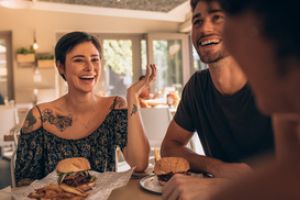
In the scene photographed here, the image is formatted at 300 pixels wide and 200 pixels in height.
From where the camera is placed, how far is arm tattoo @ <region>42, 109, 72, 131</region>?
1.69 metres

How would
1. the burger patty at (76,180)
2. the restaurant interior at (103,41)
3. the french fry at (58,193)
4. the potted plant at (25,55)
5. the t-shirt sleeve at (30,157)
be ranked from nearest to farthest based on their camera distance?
the french fry at (58,193) < the burger patty at (76,180) < the t-shirt sleeve at (30,157) < the potted plant at (25,55) < the restaurant interior at (103,41)

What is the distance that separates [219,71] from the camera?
4.71 feet

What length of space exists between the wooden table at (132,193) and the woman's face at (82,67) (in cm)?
68

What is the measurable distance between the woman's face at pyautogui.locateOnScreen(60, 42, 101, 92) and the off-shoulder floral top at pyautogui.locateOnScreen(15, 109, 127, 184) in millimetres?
204

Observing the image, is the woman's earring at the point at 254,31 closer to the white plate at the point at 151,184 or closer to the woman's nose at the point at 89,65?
the white plate at the point at 151,184

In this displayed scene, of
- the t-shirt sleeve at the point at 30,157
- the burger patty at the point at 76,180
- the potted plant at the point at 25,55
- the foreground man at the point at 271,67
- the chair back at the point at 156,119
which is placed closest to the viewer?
the foreground man at the point at 271,67

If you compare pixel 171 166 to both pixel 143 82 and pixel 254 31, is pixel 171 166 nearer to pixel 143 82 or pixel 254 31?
pixel 143 82

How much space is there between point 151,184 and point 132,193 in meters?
0.09

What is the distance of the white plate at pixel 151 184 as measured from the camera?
3.61 ft

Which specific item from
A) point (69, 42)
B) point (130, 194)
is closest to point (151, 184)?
point (130, 194)

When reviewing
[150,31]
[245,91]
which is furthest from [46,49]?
[245,91]

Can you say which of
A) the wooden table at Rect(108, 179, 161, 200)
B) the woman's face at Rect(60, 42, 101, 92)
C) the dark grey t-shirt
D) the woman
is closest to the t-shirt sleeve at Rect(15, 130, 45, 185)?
the woman

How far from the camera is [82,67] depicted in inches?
67.4

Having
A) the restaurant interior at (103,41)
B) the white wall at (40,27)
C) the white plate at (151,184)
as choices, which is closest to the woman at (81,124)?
the white plate at (151,184)
